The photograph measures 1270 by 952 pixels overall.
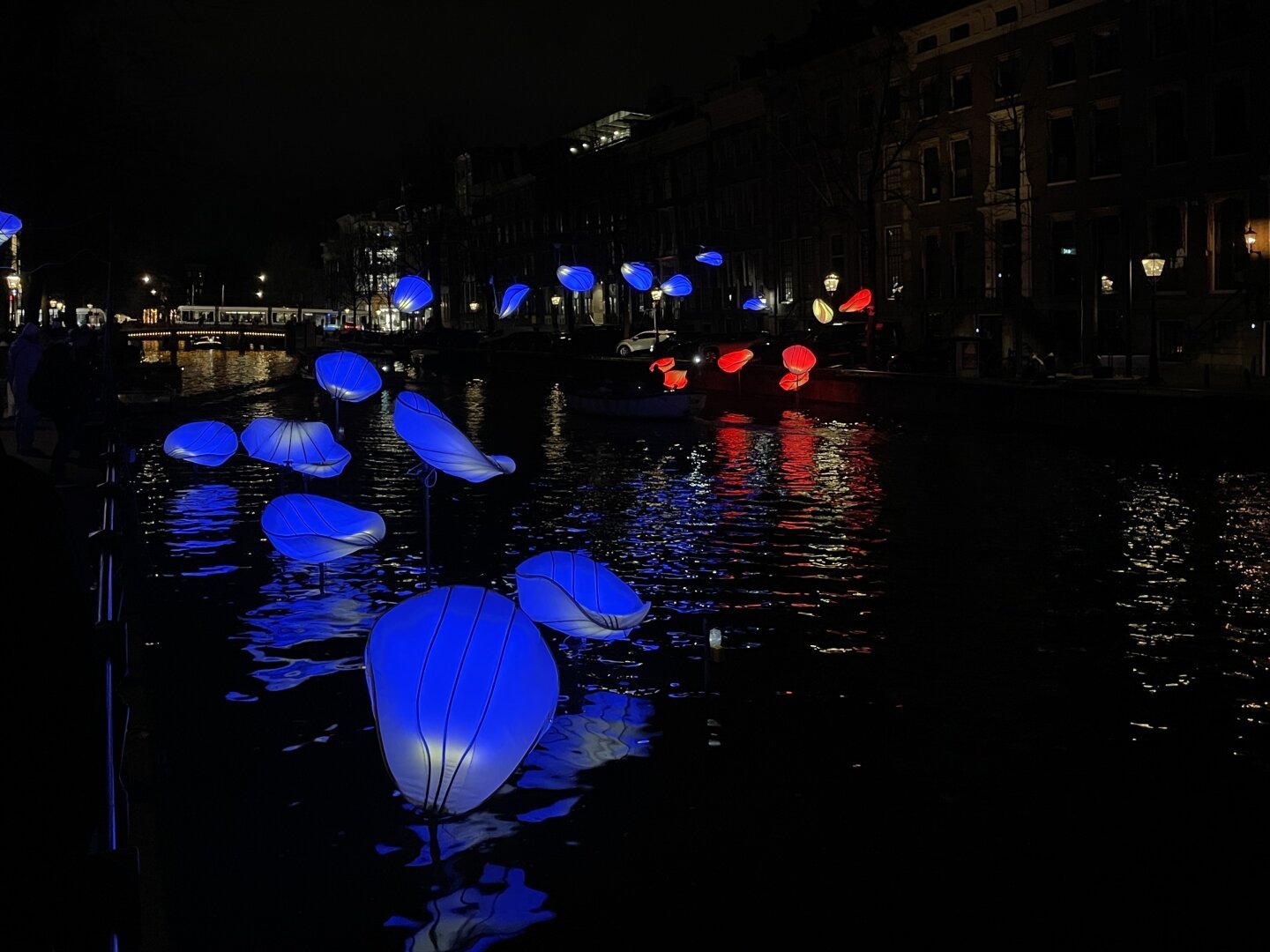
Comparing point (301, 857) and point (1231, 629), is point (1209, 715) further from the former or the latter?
point (301, 857)

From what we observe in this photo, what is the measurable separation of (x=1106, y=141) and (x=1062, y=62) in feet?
11.6

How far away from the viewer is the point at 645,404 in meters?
34.1

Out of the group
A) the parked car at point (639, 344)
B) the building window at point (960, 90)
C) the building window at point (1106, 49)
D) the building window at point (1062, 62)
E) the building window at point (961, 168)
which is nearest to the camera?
the building window at point (1106, 49)

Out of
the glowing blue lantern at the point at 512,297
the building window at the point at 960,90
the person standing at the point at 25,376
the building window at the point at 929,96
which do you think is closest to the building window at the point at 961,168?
the building window at the point at 960,90

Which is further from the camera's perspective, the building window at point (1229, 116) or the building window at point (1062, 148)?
the building window at point (1062, 148)

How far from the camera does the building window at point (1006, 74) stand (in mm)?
45625

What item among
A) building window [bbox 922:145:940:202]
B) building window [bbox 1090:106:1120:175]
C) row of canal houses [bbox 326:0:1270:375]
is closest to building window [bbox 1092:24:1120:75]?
row of canal houses [bbox 326:0:1270:375]

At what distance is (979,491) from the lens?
20688mm

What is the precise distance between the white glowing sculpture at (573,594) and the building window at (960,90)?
43.7 metres

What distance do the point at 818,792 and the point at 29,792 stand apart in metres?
6.02

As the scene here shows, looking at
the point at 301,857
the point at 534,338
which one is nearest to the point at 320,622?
the point at 301,857

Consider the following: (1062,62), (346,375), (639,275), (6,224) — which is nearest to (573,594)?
(346,375)

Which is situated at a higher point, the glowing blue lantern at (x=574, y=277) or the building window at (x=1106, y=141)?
the building window at (x=1106, y=141)

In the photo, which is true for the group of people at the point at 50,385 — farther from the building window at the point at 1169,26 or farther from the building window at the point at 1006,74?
the building window at the point at 1006,74
